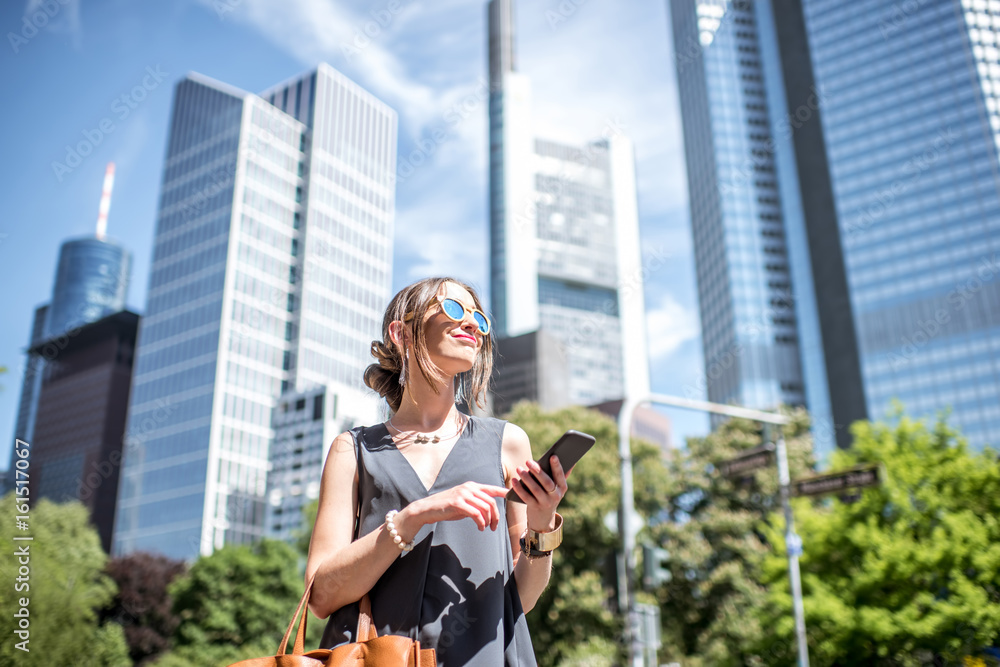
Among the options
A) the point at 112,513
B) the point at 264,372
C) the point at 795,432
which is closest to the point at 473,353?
the point at 795,432

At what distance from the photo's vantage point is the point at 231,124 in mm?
116938

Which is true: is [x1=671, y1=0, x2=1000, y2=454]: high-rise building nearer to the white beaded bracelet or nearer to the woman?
the woman

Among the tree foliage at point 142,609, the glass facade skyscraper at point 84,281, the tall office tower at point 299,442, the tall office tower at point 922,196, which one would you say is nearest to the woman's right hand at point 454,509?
the tree foliage at point 142,609

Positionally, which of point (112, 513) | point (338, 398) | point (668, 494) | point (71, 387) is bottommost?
point (668, 494)

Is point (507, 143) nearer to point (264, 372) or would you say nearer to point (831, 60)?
point (831, 60)

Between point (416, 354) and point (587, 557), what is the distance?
2843cm

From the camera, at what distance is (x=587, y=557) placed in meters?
29.7

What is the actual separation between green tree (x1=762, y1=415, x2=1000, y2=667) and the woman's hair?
690 inches

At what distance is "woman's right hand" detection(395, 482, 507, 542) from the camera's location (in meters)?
2.10

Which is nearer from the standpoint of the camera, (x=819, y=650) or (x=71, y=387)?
(x=819, y=650)

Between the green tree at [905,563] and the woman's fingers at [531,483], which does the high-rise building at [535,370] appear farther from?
the woman's fingers at [531,483]

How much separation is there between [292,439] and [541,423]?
78.7 metres

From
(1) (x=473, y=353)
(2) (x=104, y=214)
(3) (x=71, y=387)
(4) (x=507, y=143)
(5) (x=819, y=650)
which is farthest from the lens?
(4) (x=507, y=143)

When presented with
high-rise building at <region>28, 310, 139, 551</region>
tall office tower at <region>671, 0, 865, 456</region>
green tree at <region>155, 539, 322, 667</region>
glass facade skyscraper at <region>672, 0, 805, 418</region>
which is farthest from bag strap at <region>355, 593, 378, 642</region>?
high-rise building at <region>28, 310, 139, 551</region>
